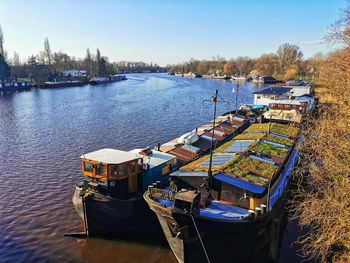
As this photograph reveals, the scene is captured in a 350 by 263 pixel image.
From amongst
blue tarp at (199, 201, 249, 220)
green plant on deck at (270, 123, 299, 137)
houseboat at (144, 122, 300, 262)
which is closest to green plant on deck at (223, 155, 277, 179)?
houseboat at (144, 122, 300, 262)

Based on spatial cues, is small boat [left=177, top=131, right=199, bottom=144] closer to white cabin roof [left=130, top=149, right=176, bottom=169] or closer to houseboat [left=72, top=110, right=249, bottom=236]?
white cabin roof [left=130, top=149, right=176, bottom=169]

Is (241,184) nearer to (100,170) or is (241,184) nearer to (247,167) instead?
(247,167)

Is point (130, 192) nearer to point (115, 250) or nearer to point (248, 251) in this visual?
point (115, 250)

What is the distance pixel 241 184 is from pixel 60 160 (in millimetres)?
24731

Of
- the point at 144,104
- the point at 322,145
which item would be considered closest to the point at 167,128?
the point at 144,104

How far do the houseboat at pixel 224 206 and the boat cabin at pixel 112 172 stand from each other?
2107 mm

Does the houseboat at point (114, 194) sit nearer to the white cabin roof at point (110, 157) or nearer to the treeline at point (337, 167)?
the white cabin roof at point (110, 157)

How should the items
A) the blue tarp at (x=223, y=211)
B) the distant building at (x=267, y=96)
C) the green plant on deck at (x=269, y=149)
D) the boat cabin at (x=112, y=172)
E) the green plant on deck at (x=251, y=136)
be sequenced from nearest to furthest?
the blue tarp at (x=223, y=211), the boat cabin at (x=112, y=172), the green plant on deck at (x=269, y=149), the green plant on deck at (x=251, y=136), the distant building at (x=267, y=96)

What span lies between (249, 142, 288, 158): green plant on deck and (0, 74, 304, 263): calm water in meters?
5.87

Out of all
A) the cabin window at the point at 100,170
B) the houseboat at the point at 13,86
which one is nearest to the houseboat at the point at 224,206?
the cabin window at the point at 100,170

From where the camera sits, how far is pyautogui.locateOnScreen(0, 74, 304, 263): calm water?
1917cm

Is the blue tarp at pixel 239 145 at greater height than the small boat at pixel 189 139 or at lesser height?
greater

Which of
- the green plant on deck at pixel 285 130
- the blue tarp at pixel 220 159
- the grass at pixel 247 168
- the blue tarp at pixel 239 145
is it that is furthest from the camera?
the green plant on deck at pixel 285 130

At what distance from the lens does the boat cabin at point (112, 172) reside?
A: 18.7 m
